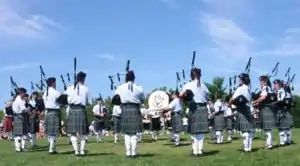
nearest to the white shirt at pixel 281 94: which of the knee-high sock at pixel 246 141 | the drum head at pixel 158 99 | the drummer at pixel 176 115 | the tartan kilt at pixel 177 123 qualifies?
the knee-high sock at pixel 246 141

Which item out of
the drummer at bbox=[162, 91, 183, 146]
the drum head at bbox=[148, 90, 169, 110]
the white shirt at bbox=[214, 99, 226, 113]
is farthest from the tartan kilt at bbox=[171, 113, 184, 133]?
the drum head at bbox=[148, 90, 169, 110]

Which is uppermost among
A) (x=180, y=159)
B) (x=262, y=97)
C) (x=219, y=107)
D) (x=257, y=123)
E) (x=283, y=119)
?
(x=262, y=97)

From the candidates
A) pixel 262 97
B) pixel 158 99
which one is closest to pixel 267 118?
pixel 262 97

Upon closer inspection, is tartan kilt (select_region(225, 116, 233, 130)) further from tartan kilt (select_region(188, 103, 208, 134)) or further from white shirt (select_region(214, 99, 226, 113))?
tartan kilt (select_region(188, 103, 208, 134))

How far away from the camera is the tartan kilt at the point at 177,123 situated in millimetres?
21355

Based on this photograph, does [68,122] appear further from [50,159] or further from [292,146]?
[292,146]

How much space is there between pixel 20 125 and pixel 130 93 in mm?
6602

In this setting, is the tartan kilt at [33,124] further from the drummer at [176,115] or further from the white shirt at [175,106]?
the white shirt at [175,106]

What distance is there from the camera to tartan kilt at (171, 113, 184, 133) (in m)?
21.4

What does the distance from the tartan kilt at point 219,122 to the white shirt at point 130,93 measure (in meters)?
6.22

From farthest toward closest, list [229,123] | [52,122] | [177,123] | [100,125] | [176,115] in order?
1. [100,125]
2. [229,123]
3. [176,115]
4. [177,123]
5. [52,122]

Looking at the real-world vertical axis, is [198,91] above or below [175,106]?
above

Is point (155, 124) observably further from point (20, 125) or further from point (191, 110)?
point (191, 110)

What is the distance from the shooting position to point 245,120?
17031mm
